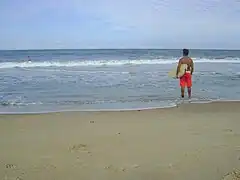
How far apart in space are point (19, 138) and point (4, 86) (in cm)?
837

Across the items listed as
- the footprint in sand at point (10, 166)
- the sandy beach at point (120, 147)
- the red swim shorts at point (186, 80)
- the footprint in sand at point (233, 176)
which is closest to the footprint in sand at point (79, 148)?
the sandy beach at point (120, 147)

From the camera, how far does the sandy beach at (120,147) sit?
12.4 feet

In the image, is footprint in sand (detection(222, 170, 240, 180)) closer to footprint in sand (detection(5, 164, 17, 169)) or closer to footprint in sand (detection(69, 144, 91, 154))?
footprint in sand (detection(69, 144, 91, 154))

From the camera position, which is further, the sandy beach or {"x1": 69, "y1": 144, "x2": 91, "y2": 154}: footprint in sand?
{"x1": 69, "y1": 144, "x2": 91, "y2": 154}: footprint in sand

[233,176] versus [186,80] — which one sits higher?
[186,80]

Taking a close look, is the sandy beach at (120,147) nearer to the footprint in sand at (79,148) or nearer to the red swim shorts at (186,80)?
the footprint in sand at (79,148)

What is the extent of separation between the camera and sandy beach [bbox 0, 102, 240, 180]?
12.4 feet

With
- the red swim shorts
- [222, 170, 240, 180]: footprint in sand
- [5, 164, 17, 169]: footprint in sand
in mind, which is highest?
the red swim shorts

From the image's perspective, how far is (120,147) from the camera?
15.5ft

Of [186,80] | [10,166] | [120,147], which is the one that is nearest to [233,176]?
[120,147]

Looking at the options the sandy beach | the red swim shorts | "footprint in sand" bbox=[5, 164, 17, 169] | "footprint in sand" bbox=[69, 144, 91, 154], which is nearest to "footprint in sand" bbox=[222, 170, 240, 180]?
the sandy beach

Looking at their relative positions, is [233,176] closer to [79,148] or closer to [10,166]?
[79,148]

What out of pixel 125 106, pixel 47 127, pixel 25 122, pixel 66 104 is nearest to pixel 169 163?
pixel 47 127

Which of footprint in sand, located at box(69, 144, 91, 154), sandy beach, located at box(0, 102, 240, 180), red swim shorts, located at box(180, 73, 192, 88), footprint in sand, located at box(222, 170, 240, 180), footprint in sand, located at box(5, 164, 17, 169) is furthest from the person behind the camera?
red swim shorts, located at box(180, 73, 192, 88)
